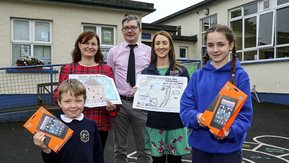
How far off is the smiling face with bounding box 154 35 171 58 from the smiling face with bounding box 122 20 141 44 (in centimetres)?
40

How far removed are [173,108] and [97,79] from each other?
36.1 inches

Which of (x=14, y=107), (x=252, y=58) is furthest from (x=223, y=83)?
(x=252, y=58)

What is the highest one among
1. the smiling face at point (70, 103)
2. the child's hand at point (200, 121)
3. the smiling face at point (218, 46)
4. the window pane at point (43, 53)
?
the window pane at point (43, 53)

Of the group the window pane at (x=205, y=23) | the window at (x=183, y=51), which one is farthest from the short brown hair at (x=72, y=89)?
the window at (x=183, y=51)

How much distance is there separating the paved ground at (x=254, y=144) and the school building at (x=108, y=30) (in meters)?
2.90

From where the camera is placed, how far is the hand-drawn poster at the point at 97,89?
315 cm

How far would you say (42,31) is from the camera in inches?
399

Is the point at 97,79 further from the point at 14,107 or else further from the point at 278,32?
the point at 278,32

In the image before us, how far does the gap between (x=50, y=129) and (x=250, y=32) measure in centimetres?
1247

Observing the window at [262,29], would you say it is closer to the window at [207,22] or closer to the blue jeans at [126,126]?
the window at [207,22]

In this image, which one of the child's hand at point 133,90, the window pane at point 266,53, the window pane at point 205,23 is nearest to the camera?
the child's hand at point 133,90

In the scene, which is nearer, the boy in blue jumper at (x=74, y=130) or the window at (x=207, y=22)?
the boy in blue jumper at (x=74, y=130)

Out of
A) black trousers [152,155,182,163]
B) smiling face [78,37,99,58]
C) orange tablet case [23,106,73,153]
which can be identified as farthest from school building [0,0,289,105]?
orange tablet case [23,106,73,153]

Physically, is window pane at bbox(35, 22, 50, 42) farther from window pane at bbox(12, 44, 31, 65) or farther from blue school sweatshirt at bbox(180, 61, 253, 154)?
blue school sweatshirt at bbox(180, 61, 253, 154)
